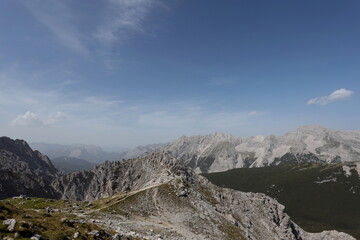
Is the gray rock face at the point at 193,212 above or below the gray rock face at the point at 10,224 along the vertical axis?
below

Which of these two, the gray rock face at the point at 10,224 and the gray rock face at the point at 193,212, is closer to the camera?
the gray rock face at the point at 10,224

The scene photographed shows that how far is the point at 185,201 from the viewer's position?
93625mm

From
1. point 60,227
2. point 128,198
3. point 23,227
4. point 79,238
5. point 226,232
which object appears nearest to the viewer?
point 23,227

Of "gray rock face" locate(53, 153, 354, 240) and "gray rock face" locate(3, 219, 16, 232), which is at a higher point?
"gray rock face" locate(3, 219, 16, 232)

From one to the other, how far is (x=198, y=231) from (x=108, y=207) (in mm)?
29224

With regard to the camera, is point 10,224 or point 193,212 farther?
point 193,212

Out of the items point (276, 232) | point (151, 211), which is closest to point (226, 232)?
point (151, 211)

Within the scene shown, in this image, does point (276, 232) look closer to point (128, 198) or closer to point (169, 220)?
point (169, 220)

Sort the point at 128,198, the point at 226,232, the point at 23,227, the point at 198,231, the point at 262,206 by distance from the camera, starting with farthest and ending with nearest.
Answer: the point at 262,206 → the point at 128,198 → the point at 226,232 → the point at 198,231 → the point at 23,227

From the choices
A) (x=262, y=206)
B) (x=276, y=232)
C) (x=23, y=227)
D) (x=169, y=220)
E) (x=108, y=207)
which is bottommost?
(x=276, y=232)

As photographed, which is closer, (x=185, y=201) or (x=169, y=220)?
(x=169, y=220)

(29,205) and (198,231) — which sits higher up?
(29,205)

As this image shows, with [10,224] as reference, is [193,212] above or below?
below

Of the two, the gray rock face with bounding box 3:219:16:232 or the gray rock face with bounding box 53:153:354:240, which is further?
the gray rock face with bounding box 53:153:354:240
